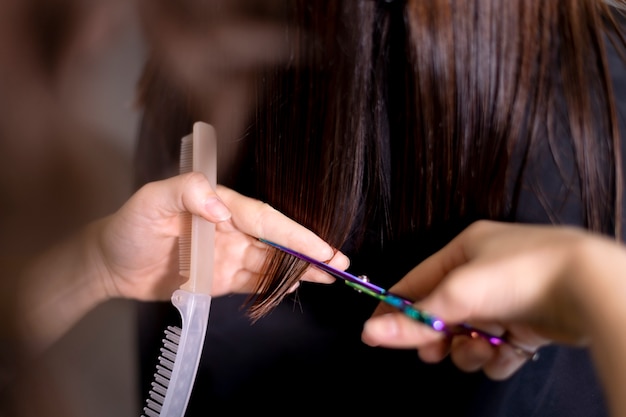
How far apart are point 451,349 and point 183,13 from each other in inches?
15.5

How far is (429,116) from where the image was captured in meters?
0.39

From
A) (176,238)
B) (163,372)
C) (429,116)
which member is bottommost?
(163,372)

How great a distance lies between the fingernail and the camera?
1.42ft

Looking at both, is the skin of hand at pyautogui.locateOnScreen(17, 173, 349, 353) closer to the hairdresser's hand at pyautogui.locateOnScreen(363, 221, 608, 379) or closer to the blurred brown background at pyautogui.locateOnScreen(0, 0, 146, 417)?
the blurred brown background at pyautogui.locateOnScreen(0, 0, 146, 417)

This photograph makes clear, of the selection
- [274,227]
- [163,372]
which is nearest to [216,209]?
[274,227]

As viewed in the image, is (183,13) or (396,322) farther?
(183,13)

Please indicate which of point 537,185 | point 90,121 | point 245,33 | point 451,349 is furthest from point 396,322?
point 90,121

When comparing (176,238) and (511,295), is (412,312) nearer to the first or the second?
(511,295)

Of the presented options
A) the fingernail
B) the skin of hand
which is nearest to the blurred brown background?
the skin of hand

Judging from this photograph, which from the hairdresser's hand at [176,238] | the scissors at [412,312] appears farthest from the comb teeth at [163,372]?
the scissors at [412,312]

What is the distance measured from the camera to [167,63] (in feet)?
1.68

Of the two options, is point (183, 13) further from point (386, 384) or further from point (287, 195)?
point (386, 384)

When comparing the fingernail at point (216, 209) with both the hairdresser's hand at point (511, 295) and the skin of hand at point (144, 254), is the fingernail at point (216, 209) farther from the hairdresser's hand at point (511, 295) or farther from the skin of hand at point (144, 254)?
the hairdresser's hand at point (511, 295)

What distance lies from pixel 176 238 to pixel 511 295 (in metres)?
0.35
